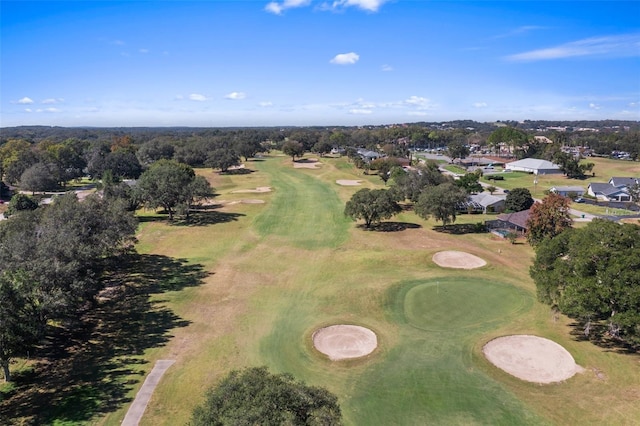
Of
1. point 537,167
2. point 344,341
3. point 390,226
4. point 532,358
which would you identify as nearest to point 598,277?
point 532,358

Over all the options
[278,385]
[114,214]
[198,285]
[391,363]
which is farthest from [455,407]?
[114,214]

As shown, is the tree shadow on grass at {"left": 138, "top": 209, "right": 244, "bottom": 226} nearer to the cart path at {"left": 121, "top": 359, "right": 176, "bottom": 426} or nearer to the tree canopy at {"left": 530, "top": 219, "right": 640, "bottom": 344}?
the cart path at {"left": 121, "top": 359, "right": 176, "bottom": 426}

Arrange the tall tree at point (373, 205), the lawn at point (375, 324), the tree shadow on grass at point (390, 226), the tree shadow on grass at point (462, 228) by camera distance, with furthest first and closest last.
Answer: the tree shadow on grass at point (390, 226) < the tree shadow on grass at point (462, 228) < the tall tree at point (373, 205) < the lawn at point (375, 324)

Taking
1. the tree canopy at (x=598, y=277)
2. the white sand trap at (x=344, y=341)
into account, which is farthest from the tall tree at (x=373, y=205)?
the white sand trap at (x=344, y=341)

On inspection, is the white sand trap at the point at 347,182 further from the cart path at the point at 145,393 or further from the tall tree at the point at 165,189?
the cart path at the point at 145,393

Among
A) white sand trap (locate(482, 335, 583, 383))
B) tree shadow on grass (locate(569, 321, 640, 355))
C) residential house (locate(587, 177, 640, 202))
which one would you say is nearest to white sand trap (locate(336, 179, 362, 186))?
residential house (locate(587, 177, 640, 202))

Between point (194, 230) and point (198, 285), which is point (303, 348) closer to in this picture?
point (198, 285)
